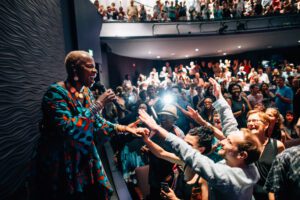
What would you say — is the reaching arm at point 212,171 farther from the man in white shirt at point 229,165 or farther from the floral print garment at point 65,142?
the floral print garment at point 65,142

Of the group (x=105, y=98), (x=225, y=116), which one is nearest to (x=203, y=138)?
(x=225, y=116)

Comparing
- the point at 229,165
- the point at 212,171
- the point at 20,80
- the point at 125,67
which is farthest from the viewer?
the point at 125,67

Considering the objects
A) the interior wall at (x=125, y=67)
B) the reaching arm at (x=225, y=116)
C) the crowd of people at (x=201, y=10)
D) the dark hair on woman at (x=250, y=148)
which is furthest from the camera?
the interior wall at (x=125, y=67)

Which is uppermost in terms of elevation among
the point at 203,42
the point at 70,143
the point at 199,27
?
the point at 199,27

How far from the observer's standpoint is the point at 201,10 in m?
13.2

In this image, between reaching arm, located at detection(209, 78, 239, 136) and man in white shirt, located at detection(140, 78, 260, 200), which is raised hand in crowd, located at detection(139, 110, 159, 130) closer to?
man in white shirt, located at detection(140, 78, 260, 200)

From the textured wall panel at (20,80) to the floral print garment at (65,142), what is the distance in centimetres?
35

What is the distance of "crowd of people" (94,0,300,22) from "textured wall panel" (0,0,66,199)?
952 centimetres

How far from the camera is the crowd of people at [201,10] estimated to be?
458 inches

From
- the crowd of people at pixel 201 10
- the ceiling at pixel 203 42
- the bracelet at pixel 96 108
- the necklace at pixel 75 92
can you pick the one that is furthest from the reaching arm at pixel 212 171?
the crowd of people at pixel 201 10

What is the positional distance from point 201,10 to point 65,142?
13.4 metres

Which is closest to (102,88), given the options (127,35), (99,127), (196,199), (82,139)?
(99,127)

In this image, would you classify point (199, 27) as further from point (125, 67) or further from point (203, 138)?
point (203, 138)

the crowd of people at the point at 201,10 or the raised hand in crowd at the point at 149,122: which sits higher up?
the crowd of people at the point at 201,10
